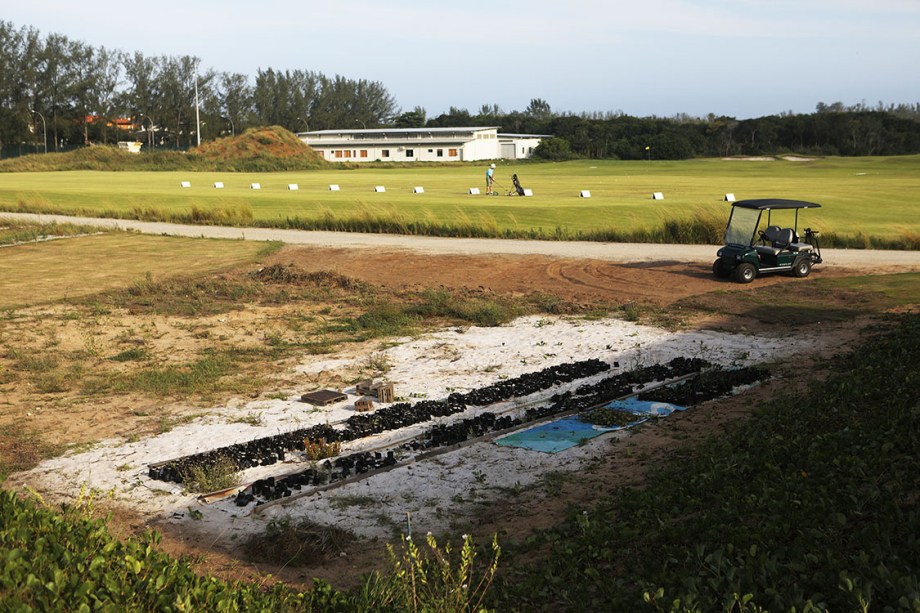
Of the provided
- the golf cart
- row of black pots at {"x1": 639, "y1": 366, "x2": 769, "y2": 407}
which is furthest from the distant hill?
row of black pots at {"x1": 639, "y1": 366, "x2": 769, "y2": 407}

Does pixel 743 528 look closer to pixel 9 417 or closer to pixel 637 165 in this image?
pixel 9 417

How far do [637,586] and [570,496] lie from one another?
280 centimetres

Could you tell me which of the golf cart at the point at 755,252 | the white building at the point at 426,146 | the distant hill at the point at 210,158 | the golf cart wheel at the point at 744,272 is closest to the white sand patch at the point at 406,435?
the golf cart wheel at the point at 744,272

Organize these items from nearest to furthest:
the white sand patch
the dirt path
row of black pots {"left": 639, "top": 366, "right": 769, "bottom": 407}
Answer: the white sand patch, row of black pots {"left": 639, "top": 366, "right": 769, "bottom": 407}, the dirt path

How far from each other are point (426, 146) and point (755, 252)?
282 feet

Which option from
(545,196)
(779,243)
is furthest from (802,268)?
(545,196)

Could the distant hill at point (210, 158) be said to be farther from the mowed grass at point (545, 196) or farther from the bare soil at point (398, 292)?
the bare soil at point (398, 292)

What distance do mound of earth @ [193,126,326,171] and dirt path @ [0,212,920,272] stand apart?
53.3 m

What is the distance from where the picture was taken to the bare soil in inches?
331

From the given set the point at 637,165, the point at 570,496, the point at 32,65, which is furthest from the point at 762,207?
the point at 32,65

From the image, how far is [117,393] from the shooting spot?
44.7ft

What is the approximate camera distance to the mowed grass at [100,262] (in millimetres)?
23469

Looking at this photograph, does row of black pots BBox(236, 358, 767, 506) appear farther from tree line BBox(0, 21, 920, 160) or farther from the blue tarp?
tree line BBox(0, 21, 920, 160)

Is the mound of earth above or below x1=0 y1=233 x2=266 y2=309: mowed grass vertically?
above
